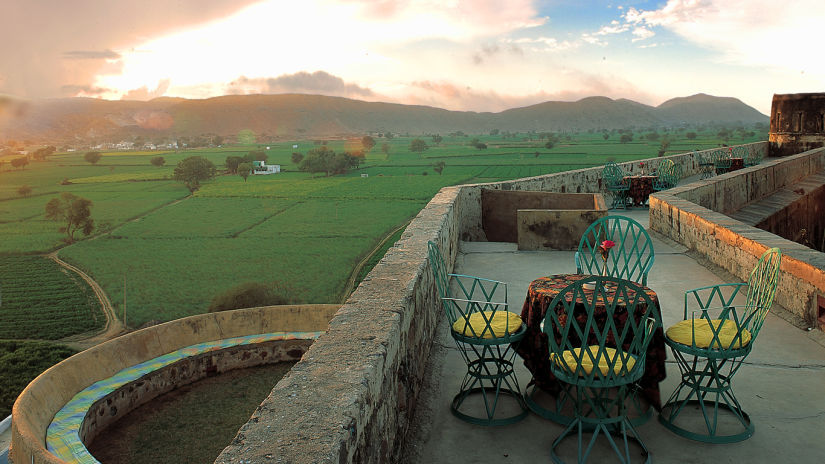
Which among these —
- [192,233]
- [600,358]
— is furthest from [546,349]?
[192,233]

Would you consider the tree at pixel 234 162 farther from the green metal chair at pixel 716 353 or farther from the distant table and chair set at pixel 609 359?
the green metal chair at pixel 716 353

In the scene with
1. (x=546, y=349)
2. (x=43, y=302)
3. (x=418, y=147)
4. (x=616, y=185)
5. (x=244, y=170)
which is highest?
(x=418, y=147)

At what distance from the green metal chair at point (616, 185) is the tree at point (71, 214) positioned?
6278cm

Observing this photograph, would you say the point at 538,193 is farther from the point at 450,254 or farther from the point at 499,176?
the point at 499,176

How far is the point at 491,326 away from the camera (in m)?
3.30

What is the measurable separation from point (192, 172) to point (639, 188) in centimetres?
7510

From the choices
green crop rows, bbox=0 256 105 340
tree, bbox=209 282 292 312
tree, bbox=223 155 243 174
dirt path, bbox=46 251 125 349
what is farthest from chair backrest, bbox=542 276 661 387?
tree, bbox=223 155 243 174

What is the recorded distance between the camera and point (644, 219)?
1079 centimetres

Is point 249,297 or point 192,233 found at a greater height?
point 192,233

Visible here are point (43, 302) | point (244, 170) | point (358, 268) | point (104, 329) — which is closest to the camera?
point (104, 329)

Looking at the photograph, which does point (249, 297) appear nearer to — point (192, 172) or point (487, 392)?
point (192, 172)

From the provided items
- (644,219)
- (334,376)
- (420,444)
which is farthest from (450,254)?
(644,219)

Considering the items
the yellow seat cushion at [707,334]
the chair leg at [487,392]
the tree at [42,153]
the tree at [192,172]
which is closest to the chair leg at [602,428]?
the chair leg at [487,392]

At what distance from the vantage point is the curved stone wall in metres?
16.5
